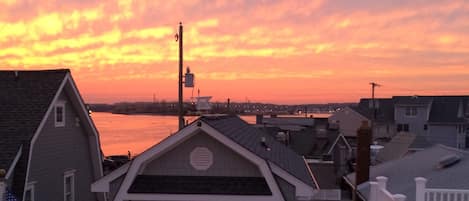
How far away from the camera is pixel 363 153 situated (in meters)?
16.5

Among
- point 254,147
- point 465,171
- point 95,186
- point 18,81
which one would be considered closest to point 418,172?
point 465,171

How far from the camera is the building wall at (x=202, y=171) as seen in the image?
12.5m

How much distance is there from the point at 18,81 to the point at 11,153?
11.2 feet

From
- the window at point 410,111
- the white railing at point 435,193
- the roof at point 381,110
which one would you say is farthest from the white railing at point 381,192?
the window at point 410,111

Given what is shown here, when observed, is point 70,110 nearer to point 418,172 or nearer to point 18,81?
point 18,81

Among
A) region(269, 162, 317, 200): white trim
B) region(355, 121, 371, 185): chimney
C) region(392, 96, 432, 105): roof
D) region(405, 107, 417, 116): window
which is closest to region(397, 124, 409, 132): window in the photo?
region(405, 107, 417, 116): window

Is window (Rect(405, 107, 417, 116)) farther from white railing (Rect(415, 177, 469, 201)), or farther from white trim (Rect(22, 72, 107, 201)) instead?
white railing (Rect(415, 177, 469, 201))

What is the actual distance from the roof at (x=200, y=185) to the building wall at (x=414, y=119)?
60124 millimetres

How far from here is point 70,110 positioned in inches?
779

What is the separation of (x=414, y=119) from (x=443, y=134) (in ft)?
14.8

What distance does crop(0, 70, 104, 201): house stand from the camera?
1582cm

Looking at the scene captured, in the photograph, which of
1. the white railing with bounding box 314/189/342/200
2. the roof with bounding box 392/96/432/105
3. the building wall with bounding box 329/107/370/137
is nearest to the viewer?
the white railing with bounding box 314/189/342/200

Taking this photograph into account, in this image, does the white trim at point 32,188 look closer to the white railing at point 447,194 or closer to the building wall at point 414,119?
the white railing at point 447,194

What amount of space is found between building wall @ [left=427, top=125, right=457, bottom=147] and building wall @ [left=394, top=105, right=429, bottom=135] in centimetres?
103
